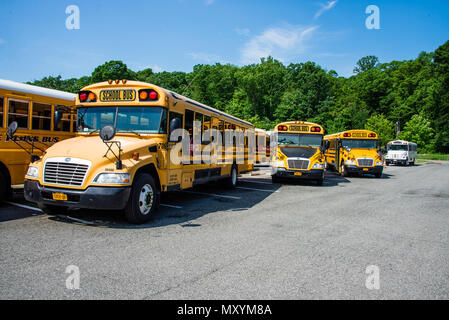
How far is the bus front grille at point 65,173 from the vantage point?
558cm

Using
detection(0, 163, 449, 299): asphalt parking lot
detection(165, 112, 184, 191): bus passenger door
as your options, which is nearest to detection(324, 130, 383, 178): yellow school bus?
detection(0, 163, 449, 299): asphalt parking lot

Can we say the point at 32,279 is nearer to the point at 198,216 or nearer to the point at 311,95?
the point at 198,216

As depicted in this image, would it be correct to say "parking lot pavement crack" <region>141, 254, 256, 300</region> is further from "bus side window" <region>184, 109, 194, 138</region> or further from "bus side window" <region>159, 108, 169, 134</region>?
"bus side window" <region>184, 109, 194, 138</region>

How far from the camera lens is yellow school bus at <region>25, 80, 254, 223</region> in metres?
5.57

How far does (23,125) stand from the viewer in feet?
26.4

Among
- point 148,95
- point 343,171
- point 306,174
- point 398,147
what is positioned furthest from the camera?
point 398,147

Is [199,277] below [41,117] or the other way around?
below

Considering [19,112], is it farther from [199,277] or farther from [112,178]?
[199,277]

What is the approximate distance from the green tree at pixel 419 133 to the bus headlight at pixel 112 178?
2531 inches

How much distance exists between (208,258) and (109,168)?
2.46m

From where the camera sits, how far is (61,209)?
6711 millimetres

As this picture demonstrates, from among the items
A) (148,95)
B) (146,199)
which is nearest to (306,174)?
(148,95)

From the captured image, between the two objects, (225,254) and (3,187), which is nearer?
(225,254)

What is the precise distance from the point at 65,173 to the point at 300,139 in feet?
36.2
